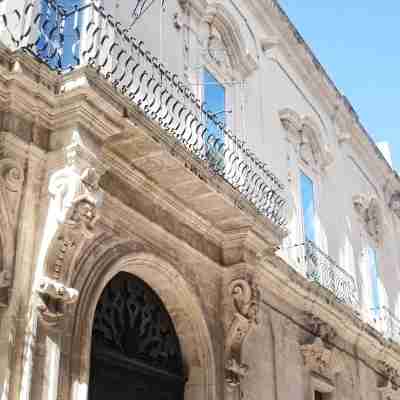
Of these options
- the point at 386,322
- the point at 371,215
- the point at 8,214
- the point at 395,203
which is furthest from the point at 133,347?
the point at 395,203

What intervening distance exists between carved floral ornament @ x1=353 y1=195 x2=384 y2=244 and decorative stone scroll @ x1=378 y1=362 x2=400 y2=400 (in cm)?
310

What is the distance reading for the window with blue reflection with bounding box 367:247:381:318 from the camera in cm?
1441

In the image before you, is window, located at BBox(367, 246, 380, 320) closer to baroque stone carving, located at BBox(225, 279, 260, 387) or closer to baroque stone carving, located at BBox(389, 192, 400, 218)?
baroque stone carving, located at BBox(389, 192, 400, 218)

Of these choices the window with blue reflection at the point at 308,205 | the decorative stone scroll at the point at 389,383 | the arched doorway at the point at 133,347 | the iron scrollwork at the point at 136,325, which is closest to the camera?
the arched doorway at the point at 133,347

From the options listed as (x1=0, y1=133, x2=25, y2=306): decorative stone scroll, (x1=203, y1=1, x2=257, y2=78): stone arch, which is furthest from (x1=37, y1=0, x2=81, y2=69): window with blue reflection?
(x1=203, y1=1, x2=257, y2=78): stone arch

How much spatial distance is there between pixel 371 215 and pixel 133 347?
9196mm

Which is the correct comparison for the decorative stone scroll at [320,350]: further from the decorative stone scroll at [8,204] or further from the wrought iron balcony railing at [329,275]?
the decorative stone scroll at [8,204]

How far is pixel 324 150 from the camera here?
13.2 metres

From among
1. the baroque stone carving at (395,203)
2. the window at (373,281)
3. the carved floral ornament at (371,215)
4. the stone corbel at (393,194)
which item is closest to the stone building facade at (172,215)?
the window at (373,281)

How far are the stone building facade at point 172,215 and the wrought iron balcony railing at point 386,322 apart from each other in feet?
2.49

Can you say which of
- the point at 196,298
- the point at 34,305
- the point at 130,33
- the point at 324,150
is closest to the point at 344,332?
the point at 324,150

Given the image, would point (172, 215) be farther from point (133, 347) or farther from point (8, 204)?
point (8, 204)

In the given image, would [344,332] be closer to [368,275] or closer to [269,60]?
[368,275]

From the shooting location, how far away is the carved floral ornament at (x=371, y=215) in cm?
1494
